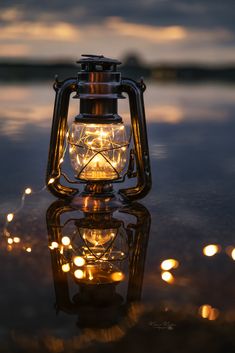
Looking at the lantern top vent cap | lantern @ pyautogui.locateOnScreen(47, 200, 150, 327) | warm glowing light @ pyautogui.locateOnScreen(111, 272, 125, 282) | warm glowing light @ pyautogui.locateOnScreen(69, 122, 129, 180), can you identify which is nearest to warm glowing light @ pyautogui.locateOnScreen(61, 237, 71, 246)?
lantern @ pyautogui.locateOnScreen(47, 200, 150, 327)

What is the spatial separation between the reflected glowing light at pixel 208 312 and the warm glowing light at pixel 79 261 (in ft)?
0.94

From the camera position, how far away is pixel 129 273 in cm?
104

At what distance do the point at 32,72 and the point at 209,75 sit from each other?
394 cm

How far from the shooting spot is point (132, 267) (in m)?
1.08

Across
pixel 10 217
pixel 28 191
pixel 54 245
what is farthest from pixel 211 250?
pixel 28 191

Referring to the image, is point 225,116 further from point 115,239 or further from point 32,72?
point 32,72

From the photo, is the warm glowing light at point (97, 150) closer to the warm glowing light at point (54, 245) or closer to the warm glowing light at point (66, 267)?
the warm glowing light at point (54, 245)

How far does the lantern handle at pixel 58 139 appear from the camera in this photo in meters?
1.62

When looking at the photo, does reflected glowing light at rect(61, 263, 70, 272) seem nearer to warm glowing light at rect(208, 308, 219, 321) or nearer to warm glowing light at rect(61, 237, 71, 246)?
warm glowing light at rect(61, 237, 71, 246)

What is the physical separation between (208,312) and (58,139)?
89 centimetres

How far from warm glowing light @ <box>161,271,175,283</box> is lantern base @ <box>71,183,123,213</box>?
0.50 meters

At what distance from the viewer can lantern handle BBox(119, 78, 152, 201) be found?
5.26ft

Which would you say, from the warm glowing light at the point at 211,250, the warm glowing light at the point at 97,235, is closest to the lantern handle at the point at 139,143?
the warm glowing light at the point at 97,235

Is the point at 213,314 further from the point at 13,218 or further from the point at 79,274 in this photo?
the point at 13,218
